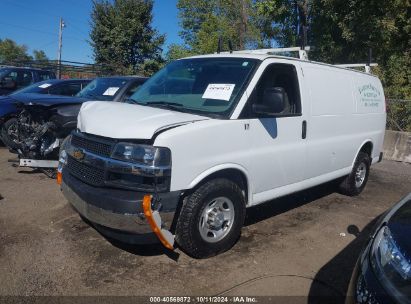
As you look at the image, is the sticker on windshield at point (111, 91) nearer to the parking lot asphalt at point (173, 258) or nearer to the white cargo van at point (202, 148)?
the parking lot asphalt at point (173, 258)

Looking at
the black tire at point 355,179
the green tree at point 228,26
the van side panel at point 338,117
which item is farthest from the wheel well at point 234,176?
the green tree at point 228,26

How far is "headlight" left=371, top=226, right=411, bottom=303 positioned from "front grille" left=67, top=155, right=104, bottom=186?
2.40 metres

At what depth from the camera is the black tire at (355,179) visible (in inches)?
263

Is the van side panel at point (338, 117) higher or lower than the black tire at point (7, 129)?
higher

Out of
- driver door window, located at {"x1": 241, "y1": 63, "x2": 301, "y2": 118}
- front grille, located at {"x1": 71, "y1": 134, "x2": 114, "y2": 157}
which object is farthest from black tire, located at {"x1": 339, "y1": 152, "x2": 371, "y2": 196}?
front grille, located at {"x1": 71, "y1": 134, "x2": 114, "y2": 157}

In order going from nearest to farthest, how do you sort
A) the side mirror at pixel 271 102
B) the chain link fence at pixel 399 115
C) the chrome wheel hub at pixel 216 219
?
the chrome wheel hub at pixel 216 219 < the side mirror at pixel 271 102 < the chain link fence at pixel 399 115

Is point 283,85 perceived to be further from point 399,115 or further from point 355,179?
point 399,115

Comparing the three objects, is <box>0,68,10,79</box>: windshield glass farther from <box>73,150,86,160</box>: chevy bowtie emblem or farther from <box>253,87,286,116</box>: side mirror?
<box>253,87,286,116</box>: side mirror

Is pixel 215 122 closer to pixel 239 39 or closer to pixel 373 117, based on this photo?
pixel 373 117

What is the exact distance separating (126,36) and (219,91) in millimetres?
24088

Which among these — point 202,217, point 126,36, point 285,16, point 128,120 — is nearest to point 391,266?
point 202,217

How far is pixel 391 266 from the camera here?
2.37 metres

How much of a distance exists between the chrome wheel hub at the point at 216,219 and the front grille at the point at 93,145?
1.09 m

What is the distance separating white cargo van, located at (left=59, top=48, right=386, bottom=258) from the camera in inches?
141
